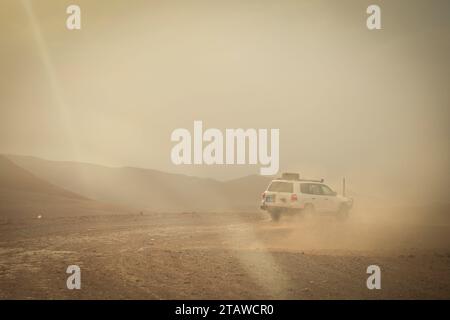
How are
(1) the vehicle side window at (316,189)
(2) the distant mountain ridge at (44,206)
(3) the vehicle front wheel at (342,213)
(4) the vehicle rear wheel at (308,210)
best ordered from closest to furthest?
(4) the vehicle rear wheel at (308,210) < (1) the vehicle side window at (316,189) < (3) the vehicle front wheel at (342,213) < (2) the distant mountain ridge at (44,206)

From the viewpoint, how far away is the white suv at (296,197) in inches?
830

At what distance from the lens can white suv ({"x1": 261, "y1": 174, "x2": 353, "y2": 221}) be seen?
21.1 m

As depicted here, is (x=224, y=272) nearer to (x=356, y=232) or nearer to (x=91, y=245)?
(x=91, y=245)

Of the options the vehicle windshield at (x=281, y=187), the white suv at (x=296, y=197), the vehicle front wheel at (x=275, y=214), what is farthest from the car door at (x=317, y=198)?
the vehicle front wheel at (x=275, y=214)

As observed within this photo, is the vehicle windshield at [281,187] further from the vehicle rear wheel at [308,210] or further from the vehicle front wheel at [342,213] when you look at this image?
the vehicle front wheel at [342,213]

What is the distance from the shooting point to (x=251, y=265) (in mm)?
10242

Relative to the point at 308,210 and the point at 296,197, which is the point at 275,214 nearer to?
the point at 296,197

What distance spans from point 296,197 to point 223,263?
11.0 metres

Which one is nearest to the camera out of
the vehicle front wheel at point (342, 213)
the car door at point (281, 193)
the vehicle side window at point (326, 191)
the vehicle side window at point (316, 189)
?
the car door at point (281, 193)

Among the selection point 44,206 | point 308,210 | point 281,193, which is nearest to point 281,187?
point 281,193

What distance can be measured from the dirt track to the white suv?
332 cm

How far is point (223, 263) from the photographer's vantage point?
34.6 ft

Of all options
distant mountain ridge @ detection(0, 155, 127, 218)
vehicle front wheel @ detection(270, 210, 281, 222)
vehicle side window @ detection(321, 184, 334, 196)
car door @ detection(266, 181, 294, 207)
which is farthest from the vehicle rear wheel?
Result: distant mountain ridge @ detection(0, 155, 127, 218)

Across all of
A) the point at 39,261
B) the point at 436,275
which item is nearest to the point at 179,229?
the point at 39,261
